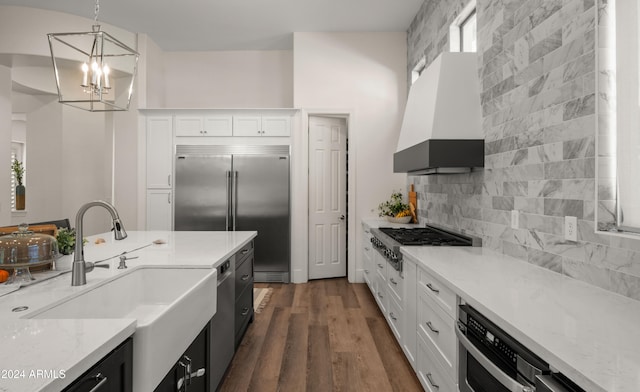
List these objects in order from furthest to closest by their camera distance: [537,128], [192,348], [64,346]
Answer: [537,128] → [192,348] → [64,346]

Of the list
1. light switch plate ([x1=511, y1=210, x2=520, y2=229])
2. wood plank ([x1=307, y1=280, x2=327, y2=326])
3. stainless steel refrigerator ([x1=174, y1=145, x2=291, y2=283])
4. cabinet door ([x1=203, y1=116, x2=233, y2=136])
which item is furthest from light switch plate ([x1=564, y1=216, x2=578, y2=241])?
cabinet door ([x1=203, y1=116, x2=233, y2=136])

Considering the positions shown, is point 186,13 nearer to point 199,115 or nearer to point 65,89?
point 199,115

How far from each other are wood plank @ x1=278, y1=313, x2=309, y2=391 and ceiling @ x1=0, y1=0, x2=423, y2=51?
11.7ft

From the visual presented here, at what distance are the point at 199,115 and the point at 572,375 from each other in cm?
487

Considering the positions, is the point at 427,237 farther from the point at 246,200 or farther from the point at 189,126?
the point at 189,126

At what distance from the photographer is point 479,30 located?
8.57 feet

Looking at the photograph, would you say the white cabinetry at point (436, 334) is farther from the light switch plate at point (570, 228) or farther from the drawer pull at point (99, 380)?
the drawer pull at point (99, 380)

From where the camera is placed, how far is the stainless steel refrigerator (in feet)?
15.4

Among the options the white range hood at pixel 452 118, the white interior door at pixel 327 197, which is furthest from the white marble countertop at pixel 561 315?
the white interior door at pixel 327 197

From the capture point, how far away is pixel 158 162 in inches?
190

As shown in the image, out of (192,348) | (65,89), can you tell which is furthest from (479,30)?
(65,89)

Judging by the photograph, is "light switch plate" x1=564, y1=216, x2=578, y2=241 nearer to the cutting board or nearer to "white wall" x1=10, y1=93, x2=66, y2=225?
the cutting board

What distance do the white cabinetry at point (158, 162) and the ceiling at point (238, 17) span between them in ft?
4.04

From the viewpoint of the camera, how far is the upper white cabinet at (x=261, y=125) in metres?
4.77
